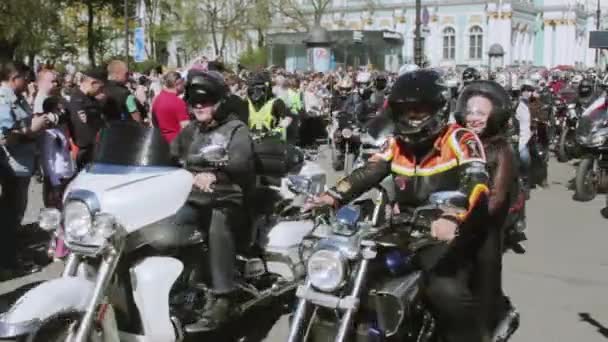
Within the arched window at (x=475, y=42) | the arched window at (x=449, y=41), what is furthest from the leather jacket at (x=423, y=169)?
the arched window at (x=449, y=41)

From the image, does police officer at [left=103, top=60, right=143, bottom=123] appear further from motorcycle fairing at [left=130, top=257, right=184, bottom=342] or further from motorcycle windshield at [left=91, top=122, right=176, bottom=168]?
motorcycle fairing at [left=130, top=257, right=184, bottom=342]

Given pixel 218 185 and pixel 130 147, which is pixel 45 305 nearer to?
Answer: pixel 130 147

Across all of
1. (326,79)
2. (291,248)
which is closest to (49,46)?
(326,79)

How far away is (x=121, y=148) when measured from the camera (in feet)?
15.4

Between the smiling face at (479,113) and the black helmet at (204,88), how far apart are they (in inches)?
66.8

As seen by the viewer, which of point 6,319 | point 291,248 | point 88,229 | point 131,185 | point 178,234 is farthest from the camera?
point 291,248

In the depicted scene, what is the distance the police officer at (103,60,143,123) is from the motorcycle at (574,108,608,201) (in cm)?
642

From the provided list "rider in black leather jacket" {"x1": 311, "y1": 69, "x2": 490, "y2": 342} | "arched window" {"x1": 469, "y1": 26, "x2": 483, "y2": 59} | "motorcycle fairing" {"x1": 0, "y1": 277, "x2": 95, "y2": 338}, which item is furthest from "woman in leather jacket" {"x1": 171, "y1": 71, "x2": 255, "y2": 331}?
"arched window" {"x1": 469, "y1": 26, "x2": 483, "y2": 59}

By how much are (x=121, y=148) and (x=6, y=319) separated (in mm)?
1208

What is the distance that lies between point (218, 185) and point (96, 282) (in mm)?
1476

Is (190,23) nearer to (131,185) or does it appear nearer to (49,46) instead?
(49,46)

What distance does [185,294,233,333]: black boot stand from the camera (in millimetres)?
5112

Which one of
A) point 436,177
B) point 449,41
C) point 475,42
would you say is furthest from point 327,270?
point 449,41

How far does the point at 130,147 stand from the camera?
4.68m
